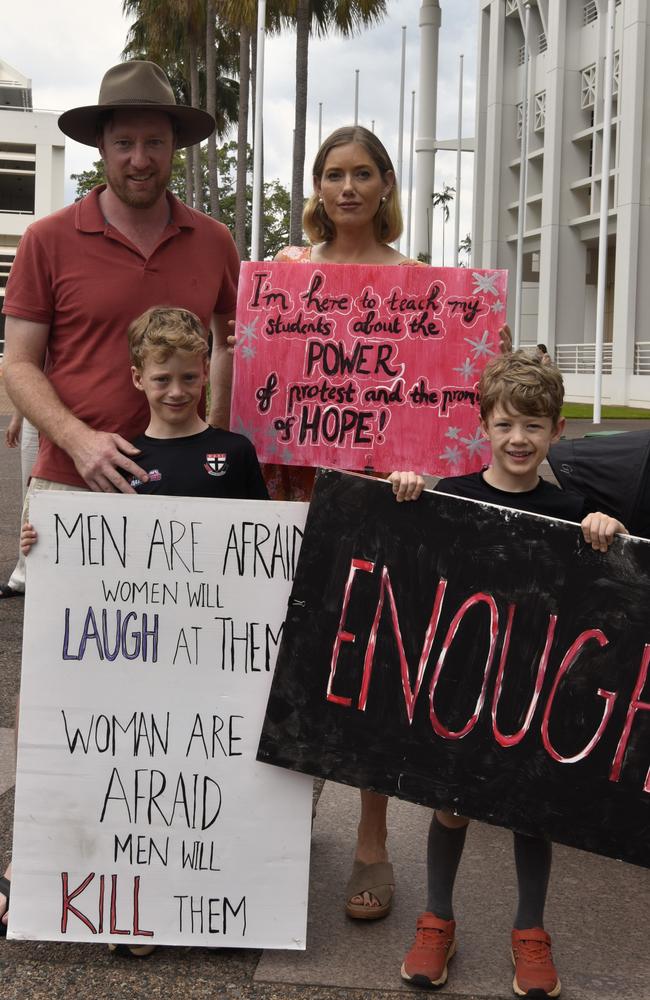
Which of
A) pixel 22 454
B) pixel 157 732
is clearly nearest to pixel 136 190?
pixel 157 732

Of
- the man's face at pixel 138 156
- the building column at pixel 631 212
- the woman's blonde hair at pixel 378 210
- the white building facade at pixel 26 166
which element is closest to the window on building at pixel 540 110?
the building column at pixel 631 212

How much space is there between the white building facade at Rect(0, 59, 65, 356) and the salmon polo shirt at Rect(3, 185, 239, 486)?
77.4 metres

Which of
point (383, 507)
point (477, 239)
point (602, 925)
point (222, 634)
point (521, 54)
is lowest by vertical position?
point (602, 925)

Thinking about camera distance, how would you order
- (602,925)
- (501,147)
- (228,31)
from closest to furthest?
1. (602,925)
2. (228,31)
3. (501,147)

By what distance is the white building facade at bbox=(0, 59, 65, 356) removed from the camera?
258 ft

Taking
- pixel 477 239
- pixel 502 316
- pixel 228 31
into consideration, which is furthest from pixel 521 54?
pixel 502 316

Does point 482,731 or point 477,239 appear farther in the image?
point 477,239

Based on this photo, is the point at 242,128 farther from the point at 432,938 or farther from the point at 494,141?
the point at 432,938

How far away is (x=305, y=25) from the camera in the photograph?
25.5m

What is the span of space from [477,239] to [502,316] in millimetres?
47176

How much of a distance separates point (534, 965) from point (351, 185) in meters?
2.14

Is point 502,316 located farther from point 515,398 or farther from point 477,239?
point 477,239

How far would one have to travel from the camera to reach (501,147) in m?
46.7

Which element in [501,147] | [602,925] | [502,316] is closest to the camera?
[602,925]
